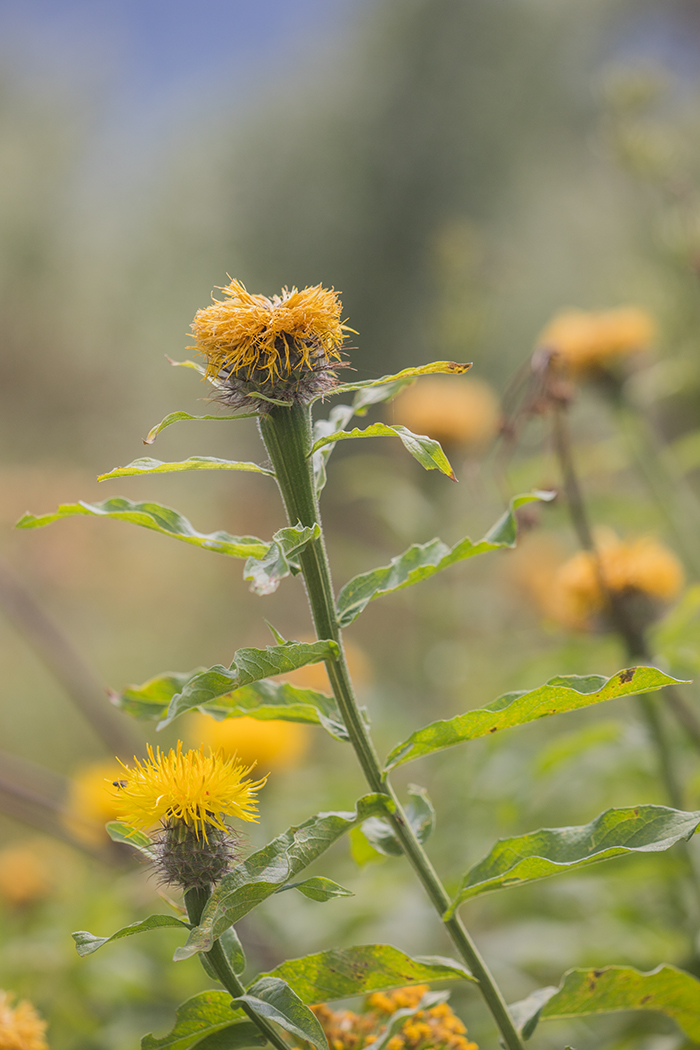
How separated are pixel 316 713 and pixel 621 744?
1.38 feet

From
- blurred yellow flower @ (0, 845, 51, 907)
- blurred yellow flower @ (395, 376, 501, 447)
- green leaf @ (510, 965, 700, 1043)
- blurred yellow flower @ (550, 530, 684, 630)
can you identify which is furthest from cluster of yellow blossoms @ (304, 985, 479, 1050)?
blurred yellow flower @ (395, 376, 501, 447)

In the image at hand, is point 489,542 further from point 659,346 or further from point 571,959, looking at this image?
point 659,346

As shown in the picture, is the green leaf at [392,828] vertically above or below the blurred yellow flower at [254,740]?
below

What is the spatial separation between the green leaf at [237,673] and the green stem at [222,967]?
8 cm

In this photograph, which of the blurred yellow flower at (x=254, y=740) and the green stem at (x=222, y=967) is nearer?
the green stem at (x=222, y=967)

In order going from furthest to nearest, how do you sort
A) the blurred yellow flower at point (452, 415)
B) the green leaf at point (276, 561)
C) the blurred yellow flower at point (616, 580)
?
the blurred yellow flower at point (452, 415) → the blurred yellow flower at point (616, 580) → the green leaf at point (276, 561)

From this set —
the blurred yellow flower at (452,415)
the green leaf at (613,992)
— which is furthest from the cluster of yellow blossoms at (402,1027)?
the blurred yellow flower at (452,415)

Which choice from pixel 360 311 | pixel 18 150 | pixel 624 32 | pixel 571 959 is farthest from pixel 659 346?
pixel 18 150

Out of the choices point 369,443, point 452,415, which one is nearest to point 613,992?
point 452,415

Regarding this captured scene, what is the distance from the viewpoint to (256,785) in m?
0.31

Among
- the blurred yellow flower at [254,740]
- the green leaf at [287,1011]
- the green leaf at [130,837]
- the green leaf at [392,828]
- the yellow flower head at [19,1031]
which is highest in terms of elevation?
the blurred yellow flower at [254,740]

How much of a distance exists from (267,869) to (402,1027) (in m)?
0.16

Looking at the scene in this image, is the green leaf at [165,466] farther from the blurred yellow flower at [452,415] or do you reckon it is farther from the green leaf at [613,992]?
the blurred yellow flower at [452,415]

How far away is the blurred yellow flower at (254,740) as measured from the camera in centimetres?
85
